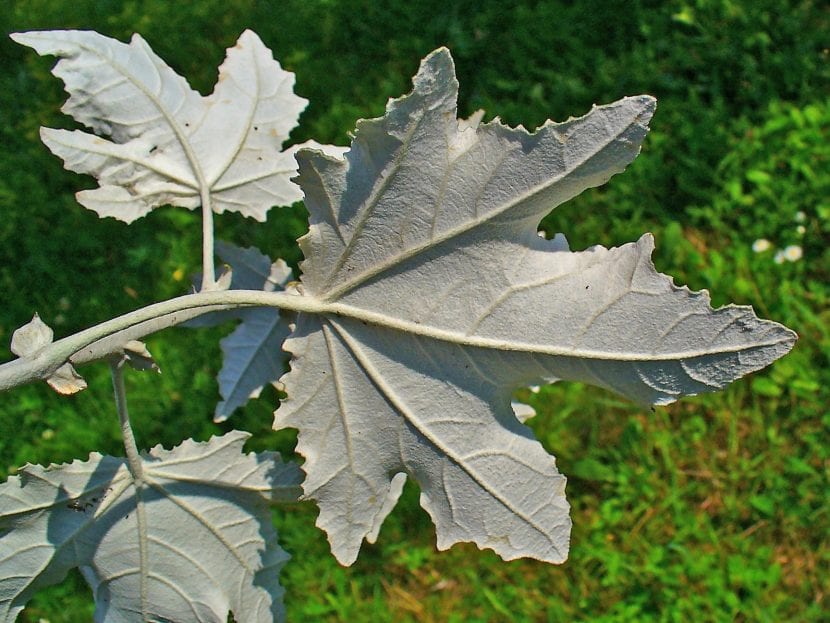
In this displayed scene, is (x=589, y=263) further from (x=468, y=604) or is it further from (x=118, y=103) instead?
(x=468, y=604)

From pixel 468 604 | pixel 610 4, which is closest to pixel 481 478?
pixel 468 604

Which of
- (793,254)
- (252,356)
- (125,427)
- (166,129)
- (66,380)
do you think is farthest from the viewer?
(793,254)

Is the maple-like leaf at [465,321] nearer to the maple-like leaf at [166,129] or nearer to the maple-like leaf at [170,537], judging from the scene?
the maple-like leaf at [170,537]

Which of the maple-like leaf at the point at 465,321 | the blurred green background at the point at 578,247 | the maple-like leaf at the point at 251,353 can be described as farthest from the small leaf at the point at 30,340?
the blurred green background at the point at 578,247

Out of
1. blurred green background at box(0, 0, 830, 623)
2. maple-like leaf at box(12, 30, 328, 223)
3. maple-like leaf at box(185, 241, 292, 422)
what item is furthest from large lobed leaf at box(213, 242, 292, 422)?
blurred green background at box(0, 0, 830, 623)

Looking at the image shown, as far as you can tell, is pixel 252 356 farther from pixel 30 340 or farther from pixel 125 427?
pixel 30 340

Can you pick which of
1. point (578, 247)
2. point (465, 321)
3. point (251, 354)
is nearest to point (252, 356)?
point (251, 354)

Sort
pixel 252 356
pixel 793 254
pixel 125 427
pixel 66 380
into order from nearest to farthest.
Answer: pixel 66 380 < pixel 125 427 < pixel 252 356 < pixel 793 254
